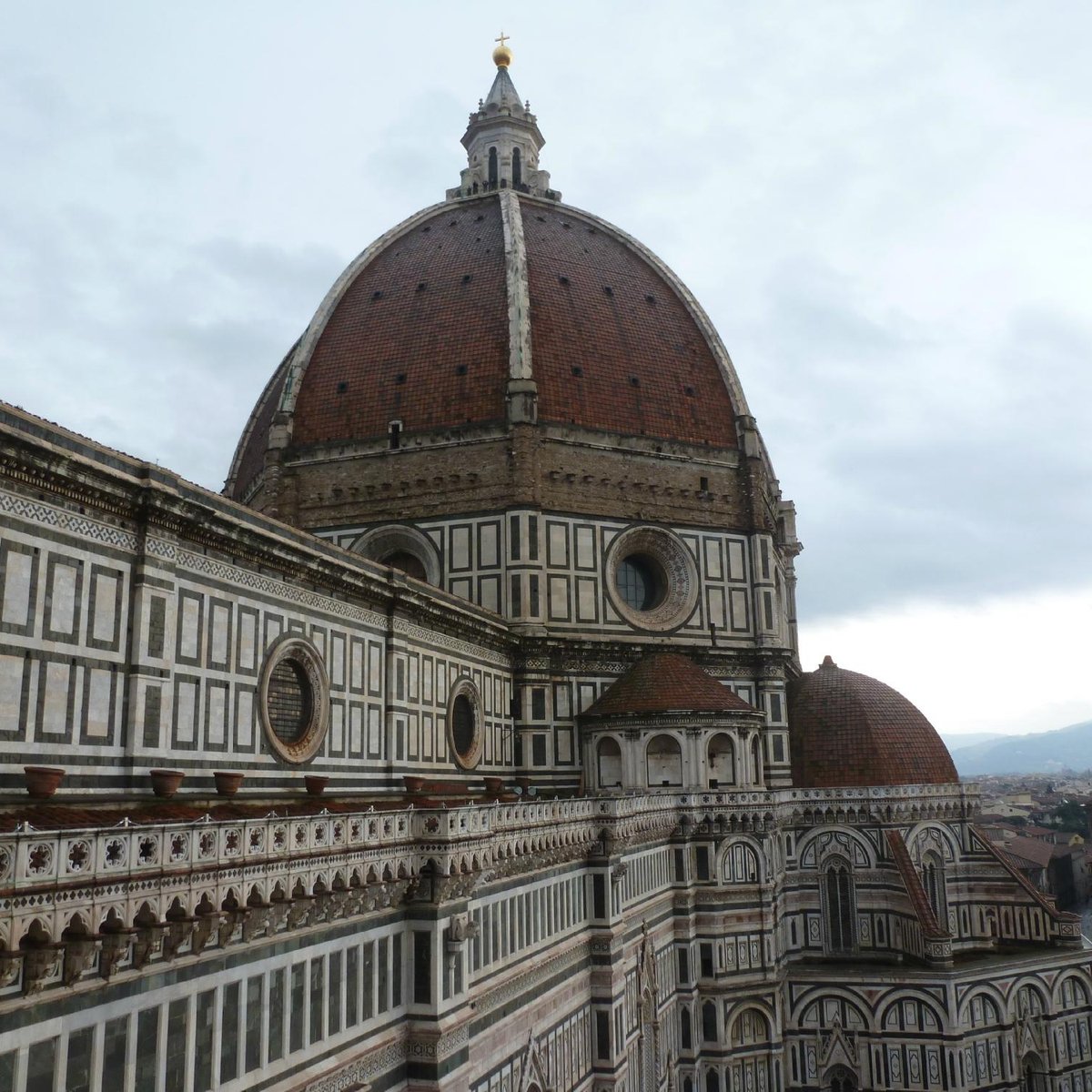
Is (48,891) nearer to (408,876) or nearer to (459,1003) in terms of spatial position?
(408,876)

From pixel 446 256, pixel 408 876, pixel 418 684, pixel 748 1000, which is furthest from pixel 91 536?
pixel 446 256

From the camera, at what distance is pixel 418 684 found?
29766mm

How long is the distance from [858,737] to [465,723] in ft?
60.9

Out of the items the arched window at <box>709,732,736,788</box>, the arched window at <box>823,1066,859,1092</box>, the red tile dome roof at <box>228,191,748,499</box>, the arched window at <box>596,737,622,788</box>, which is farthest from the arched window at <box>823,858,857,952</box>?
the red tile dome roof at <box>228,191,748,499</box>

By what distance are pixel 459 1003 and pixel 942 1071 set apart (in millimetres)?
26098

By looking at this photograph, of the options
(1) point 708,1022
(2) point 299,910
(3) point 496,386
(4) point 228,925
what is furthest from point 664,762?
(4) point 228,925

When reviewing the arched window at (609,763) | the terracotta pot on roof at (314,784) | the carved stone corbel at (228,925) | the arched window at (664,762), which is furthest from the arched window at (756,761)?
the carved stone corbel at (228,925)

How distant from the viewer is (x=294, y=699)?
23953mm

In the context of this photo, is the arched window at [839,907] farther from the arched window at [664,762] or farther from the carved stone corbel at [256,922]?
the carved stone corbel at [256,922]

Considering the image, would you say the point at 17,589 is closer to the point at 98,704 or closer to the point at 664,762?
the point at 98,704

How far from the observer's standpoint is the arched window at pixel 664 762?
38.0m

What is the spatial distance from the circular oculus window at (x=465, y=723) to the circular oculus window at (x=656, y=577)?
9618 millimetres

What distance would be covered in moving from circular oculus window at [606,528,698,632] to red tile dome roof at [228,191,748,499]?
4356mm

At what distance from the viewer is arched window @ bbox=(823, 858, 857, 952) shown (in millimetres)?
42156
